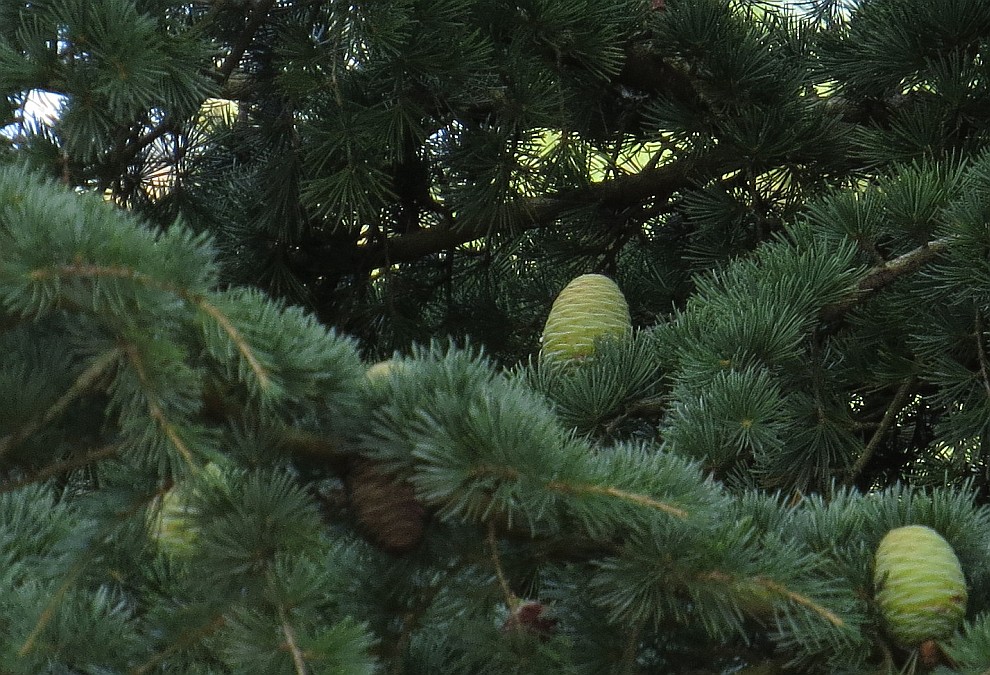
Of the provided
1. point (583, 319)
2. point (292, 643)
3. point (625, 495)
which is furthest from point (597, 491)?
point (583, 319)

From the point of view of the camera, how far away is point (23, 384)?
0.39 m

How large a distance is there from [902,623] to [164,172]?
2.79 ft

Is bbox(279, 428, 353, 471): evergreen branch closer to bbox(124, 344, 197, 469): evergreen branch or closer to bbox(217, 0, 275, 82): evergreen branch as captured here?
bbox(124, 344, 197, 469): evergreen branch

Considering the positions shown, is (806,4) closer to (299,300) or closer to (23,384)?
(299,300)

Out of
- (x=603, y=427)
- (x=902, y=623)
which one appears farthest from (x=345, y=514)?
(x=603, y=427)

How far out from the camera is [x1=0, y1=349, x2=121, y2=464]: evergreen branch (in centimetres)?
38

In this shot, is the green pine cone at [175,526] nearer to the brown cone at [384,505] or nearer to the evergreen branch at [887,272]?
the brown cone at [384,505]

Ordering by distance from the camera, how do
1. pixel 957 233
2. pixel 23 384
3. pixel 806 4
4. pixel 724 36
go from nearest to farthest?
1. pixel 23 384
2. pixel 957 233
3. pixel 724 36
4. pixel 806 4

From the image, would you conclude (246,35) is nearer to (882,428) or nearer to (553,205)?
(553,205)

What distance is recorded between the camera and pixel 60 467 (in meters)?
0.40

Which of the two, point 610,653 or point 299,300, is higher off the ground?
point 299,300

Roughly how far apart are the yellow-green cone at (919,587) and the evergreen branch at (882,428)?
0.31 metres

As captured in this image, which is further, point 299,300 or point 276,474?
point 299,300

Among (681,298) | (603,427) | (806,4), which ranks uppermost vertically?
(806,4)
